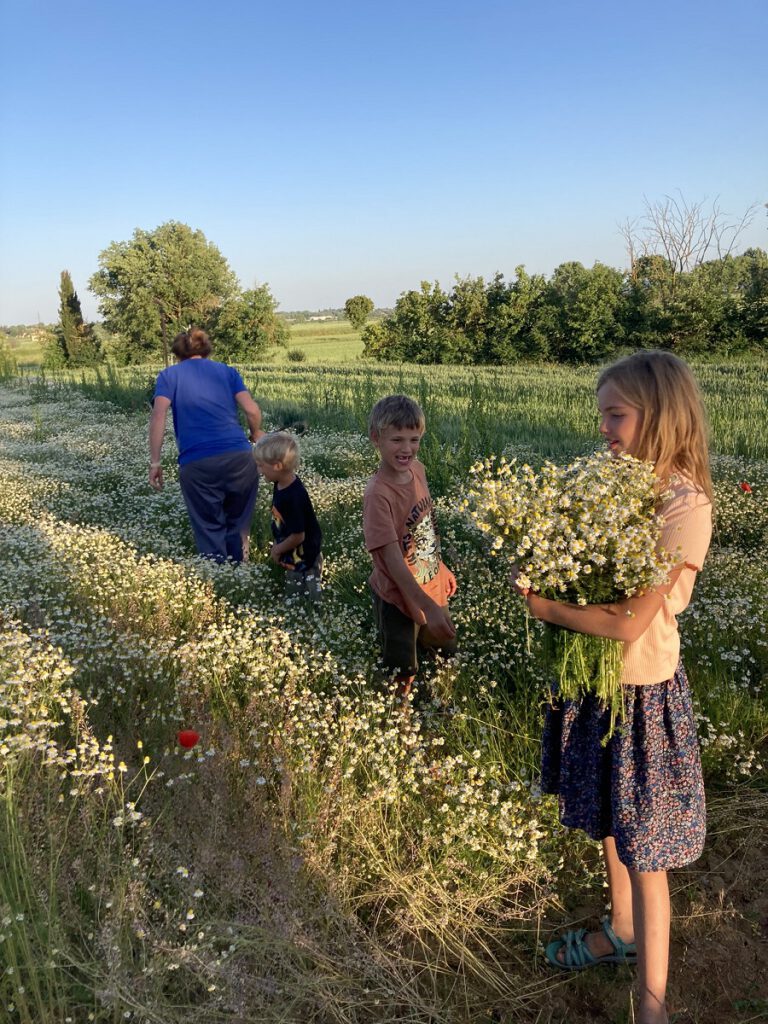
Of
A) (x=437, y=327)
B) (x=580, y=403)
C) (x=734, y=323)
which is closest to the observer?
(x=580, y=403)

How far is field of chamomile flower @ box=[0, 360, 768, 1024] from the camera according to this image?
2.20 metres

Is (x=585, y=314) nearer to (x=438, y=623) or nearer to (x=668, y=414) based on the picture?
(x=438, y=623)

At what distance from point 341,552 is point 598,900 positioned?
417 cm

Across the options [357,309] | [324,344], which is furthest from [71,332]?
[357,309]

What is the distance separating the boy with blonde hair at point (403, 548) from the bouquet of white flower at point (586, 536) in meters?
1.33

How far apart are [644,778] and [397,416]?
78.4 inches

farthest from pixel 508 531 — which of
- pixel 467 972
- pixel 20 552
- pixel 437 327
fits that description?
pixel 437 327

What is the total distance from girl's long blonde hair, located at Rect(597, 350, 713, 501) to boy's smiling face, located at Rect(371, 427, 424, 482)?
1353mm

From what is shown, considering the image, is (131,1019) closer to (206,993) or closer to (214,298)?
(206,993)

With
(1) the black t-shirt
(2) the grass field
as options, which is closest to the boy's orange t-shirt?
(1) the black t-shirt

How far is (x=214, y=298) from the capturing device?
70000mm

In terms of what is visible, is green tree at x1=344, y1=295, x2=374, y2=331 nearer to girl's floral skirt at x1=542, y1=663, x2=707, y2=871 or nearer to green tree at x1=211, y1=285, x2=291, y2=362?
green tree at x1=211, y1=285, x2=291, y2=362

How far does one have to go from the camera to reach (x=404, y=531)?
12.0 ft

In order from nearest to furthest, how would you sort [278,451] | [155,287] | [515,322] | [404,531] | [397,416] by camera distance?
[397,416] < [404,531] < [278,451] < [515,322] < [155,287]
